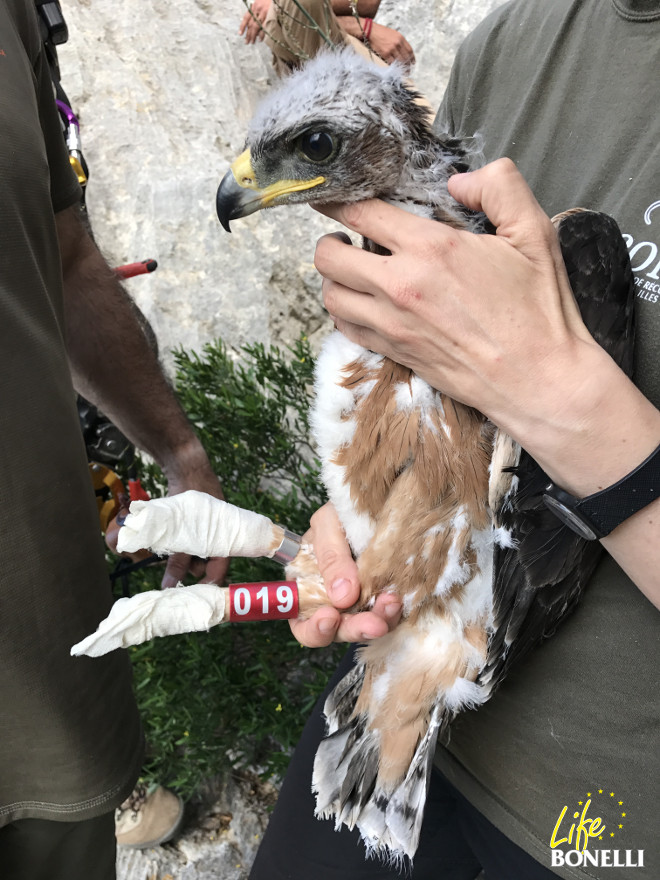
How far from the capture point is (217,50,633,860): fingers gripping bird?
42.8 inches

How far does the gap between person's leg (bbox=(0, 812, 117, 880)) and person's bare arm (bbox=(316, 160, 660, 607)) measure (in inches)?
54.3

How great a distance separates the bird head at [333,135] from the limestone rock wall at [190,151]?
2.51 m

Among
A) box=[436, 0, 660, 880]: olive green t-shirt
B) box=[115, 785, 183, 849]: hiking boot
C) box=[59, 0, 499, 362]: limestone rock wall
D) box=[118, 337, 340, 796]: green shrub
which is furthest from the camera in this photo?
box=[59, 0, 499, 362]: limestone rock wall

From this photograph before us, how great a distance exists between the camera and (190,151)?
3711 millimetres

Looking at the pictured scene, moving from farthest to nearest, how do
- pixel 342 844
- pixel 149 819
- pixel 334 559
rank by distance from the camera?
1. pixel 149 819
2. pixel 342 844
3. pixel 334 559

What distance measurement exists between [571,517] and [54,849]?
4.66 ft

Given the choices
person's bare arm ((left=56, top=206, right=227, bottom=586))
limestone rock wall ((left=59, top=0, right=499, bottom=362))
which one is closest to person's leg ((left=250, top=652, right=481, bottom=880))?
person's bare arm ((left=56, top=206, right=227, bottom=586))

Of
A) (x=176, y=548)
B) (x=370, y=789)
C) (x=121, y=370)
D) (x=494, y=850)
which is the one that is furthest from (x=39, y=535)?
(x=494, y=850)

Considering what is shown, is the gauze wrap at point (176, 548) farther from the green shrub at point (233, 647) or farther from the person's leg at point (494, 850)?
the green shrub at point (233, 647)

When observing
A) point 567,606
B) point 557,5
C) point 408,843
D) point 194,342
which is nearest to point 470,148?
point 557,5

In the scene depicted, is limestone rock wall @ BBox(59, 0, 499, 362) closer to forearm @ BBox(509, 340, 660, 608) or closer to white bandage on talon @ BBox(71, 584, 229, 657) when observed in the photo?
white bandage on talon @ BBox(71, 584, 229, 657)

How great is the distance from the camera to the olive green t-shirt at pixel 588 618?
104 centimetres

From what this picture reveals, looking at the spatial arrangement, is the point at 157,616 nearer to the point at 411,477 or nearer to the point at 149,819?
the point at 411,477

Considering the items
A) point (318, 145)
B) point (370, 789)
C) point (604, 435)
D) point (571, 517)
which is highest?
point (318, 145)
